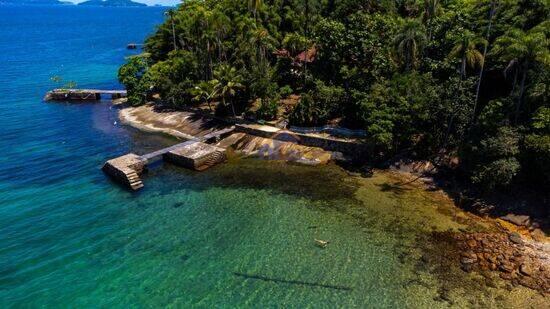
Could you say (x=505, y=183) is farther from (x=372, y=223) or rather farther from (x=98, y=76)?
(x=98, y=76)

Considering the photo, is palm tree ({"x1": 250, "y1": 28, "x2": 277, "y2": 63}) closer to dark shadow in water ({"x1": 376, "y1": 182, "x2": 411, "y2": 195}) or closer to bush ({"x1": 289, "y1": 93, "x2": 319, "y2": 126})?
bush ({"x1": 289, "y1": 93, "x2": 319, "y2": 126})

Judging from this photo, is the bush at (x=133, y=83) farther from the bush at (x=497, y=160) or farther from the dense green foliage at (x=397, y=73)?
the bush at (x=497, y=160)

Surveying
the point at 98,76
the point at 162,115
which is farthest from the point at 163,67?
the point at 98,76

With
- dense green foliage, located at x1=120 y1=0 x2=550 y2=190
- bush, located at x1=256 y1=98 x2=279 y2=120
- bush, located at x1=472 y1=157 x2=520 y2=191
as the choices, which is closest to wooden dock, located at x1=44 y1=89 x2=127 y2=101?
dense green foliage, located at x1=120 y1=0 x2=550 y2=190

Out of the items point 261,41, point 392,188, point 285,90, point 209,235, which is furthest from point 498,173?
point 261,41

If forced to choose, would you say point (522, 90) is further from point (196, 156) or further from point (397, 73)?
point (196, 156)
